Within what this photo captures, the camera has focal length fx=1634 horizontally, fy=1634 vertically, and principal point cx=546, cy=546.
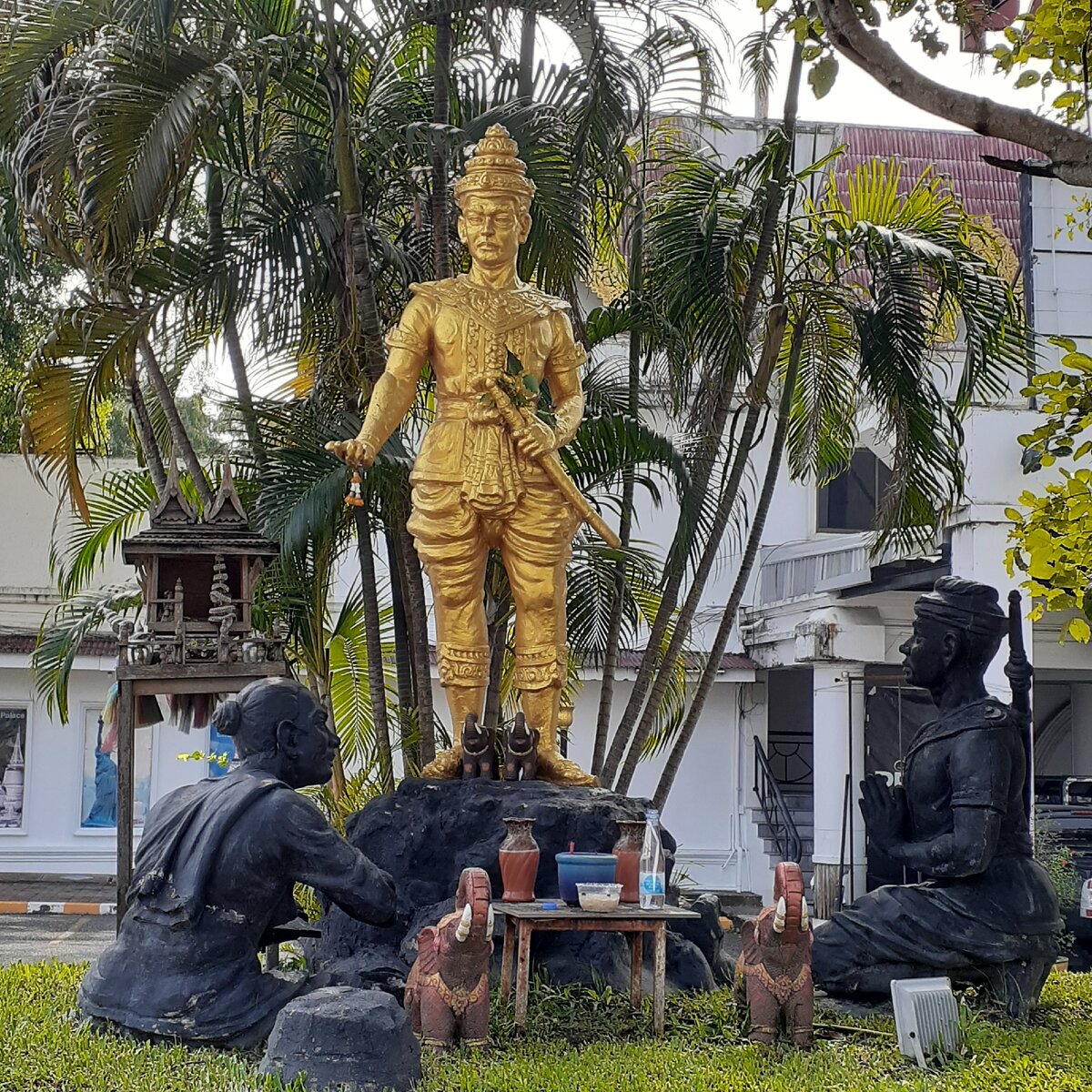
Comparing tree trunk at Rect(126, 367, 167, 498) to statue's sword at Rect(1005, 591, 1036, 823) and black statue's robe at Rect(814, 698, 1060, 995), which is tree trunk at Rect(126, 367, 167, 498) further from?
statue's sword at Rect(1005, 591, 1036, 823)

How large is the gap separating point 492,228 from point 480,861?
2.80 metres

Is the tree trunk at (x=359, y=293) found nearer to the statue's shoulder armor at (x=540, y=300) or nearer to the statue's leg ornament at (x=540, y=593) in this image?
the statue's shoulder armor at (x=540, y=300)

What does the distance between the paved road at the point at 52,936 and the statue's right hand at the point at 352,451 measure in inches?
200

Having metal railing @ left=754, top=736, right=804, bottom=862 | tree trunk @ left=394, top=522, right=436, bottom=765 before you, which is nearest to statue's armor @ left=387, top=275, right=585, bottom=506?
tree trunk @ left=394, top=522, right=436, bottom=765

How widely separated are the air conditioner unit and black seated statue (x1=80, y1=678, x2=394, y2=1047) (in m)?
1.82

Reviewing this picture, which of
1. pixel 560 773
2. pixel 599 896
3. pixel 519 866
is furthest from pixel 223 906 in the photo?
pixel 560 773

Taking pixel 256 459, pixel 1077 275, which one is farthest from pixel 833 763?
pixel 256 459

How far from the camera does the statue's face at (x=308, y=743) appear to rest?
541 centimetres

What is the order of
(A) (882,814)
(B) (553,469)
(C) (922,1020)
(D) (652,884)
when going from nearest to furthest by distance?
1. (C) (922,1020)
2. (D) (652,884)
3. (A) (882,814)
4. (B) (553,469)

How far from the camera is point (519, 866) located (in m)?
6.06

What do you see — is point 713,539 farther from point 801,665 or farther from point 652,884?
point 801,665

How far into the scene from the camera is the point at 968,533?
1229 cm

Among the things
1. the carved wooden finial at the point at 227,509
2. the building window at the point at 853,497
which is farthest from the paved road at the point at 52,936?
the building window at the point at 853,497

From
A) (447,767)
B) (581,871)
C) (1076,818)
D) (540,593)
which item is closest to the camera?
(581,871)
